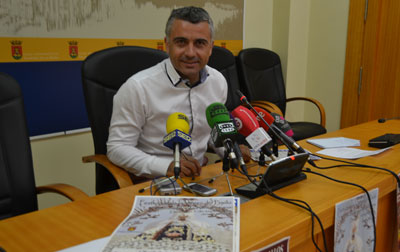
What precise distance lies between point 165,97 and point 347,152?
81 cm

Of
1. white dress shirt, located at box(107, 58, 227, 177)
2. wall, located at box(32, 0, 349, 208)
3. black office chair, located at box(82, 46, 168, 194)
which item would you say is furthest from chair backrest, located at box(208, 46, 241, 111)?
black office chair, located at box(82, 46, 168, 194)

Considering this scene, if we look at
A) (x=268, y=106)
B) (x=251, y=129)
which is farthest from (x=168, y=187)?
(x=268, y=106)

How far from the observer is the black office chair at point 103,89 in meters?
1.50

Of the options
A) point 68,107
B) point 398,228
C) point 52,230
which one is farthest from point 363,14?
point 52,230

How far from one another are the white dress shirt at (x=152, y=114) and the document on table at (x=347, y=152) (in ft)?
1.81

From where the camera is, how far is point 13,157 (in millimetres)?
1233

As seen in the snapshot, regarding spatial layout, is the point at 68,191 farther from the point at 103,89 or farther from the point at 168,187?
the point at 103,89

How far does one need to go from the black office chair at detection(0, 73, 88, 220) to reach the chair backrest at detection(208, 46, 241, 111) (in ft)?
5.04

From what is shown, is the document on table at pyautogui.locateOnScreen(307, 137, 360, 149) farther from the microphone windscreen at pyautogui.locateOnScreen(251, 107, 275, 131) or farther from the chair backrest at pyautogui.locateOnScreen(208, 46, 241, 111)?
the chair backrest at pyautogui.locateOnScreen(208, 46, 241, 111)

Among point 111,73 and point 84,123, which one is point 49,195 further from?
point 111,73

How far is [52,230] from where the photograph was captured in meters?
0.84

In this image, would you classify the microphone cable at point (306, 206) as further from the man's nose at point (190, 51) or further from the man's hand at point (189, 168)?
the man's nose at point (190, 51)

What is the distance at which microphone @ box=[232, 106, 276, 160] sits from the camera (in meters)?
1.00

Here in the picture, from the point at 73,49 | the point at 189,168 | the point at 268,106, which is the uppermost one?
the point at 73,49
